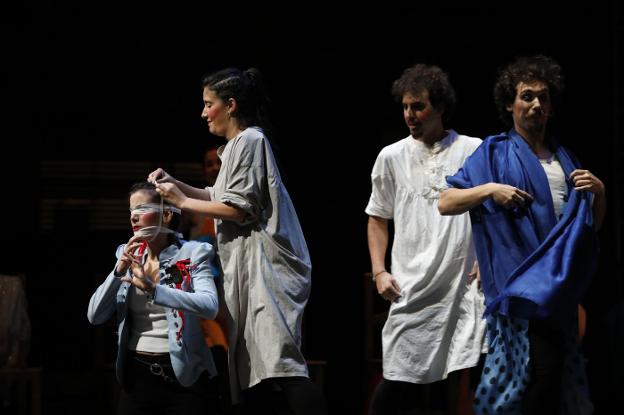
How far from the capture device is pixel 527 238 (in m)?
3.02

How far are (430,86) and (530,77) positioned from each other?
0.55 meters

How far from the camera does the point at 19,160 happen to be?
663cm

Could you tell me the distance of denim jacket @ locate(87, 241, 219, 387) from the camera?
2924mm

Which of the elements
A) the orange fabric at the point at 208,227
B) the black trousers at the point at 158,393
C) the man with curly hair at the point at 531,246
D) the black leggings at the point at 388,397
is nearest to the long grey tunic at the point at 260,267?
the black trousers at the point at 158,393

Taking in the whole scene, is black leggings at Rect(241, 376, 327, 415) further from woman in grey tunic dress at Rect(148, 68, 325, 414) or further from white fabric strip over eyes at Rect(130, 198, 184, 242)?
white fabric strip over eyes at Rect(130, 198, 184, 242)

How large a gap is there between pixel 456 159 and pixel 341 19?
2650 millimetres

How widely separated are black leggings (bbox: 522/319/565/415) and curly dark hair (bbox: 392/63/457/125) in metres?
1.03

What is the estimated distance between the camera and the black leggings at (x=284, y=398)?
9.48ft

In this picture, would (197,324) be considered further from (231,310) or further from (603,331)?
(603,331)

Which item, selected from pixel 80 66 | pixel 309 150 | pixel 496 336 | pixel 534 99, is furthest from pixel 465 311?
pixel 80 66

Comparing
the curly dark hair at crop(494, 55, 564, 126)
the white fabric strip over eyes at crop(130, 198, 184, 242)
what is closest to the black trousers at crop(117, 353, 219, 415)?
the white fabric strip over eyes at crop(130, 198, 184, 242)

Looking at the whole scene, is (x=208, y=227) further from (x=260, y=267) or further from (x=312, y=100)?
(x=312, y=100)

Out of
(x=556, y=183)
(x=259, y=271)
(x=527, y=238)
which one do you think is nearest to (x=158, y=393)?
(x=259, y=271)

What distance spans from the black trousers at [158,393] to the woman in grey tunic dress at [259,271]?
12 centimetres
